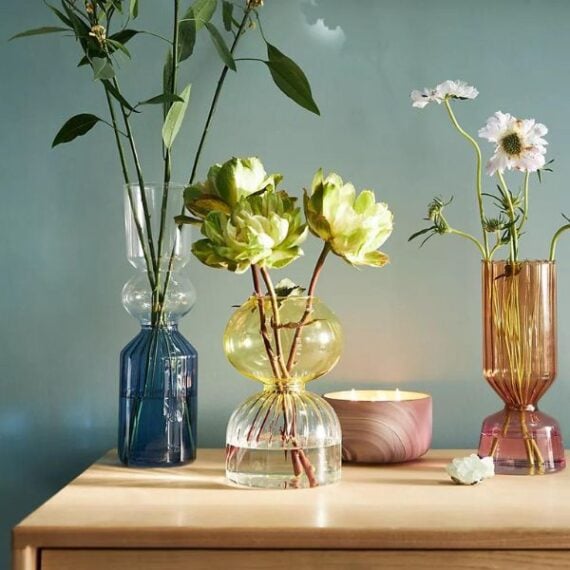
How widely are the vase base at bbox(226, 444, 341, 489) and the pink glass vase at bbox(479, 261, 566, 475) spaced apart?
243 millimetres

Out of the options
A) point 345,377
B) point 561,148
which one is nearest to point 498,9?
point 561,148

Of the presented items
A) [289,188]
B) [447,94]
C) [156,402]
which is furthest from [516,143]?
[156,402]

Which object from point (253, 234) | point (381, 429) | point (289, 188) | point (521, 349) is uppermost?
point (289, 188)

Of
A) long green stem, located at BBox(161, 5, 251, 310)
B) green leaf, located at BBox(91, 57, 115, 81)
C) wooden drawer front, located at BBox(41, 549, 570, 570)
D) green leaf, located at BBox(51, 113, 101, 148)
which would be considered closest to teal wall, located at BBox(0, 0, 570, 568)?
long green stem, located at BBox(161, 5, 251, 310)

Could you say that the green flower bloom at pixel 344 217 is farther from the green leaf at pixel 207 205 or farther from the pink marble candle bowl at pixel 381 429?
the pink marble candle bowl at pixel 381 429

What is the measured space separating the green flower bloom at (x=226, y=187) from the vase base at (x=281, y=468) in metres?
0.30

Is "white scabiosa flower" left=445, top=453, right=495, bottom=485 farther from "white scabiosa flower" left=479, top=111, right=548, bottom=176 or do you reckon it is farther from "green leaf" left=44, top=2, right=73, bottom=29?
"green leaf" left=44, top=2, right=73, bottom=29

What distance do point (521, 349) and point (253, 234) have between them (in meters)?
0.42

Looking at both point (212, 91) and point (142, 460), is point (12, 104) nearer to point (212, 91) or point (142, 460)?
point (212, 91)

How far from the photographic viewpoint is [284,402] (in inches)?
44.8

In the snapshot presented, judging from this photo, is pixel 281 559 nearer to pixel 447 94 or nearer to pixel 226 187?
pixel 226 187

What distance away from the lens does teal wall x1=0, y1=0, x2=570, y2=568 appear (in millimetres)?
1463

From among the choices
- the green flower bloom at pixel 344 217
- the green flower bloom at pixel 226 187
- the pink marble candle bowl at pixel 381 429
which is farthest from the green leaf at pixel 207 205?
the pink marble candle bowl at pixel 381 429

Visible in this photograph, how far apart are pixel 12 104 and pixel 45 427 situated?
1.68 ft
